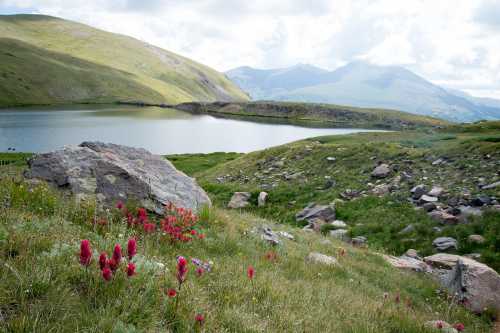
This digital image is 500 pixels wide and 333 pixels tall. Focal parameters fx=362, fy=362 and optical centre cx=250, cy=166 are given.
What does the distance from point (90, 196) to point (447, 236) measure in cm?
1442

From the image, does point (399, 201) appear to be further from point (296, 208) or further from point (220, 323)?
point (220, 323)

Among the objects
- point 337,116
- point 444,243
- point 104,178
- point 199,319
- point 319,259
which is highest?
point 337,116

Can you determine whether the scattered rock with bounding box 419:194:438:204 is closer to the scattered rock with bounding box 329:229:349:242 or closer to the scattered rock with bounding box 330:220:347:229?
the scattered rock with bounding box 330:220:347:229

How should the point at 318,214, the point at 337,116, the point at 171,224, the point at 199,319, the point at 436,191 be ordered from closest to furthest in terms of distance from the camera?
the point at 199,319
the point at 171,224
the point at 436,191
the point at 318,214
the point at 337,116

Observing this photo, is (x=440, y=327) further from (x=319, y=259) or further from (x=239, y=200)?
(x=239, y=200)

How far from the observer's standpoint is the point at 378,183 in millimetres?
23750

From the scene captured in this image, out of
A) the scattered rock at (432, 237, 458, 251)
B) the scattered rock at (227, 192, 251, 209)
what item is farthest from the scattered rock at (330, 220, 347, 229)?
the scattered rock at (227, 192, 251, 209)

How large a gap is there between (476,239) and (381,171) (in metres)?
10.4

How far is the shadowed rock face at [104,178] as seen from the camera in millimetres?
9422

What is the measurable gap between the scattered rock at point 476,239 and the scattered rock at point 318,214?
7244mm

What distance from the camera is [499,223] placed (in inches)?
597

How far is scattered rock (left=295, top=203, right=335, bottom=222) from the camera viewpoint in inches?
827

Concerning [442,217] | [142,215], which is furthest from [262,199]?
[142,215]

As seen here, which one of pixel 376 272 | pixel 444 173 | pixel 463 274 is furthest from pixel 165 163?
pixel 444 173
